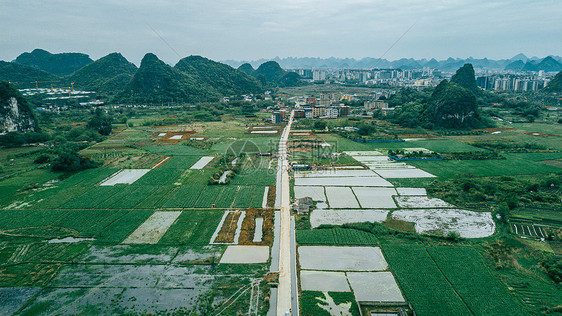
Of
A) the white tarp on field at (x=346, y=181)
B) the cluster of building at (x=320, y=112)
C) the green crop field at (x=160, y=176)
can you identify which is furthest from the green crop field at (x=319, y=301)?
the cluster of building at (x=320, y=112)

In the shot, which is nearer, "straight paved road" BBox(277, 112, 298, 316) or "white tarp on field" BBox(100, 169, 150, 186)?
"straight paved road" BBox(277, 112, 298, 316)

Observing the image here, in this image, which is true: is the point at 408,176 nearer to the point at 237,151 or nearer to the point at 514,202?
the point at 514,202

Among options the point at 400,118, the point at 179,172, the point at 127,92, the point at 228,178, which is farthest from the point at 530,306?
the point at 127,92

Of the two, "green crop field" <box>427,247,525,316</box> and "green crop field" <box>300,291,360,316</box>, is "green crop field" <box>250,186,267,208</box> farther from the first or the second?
"green crop field" <box>427,247,525,316</box>

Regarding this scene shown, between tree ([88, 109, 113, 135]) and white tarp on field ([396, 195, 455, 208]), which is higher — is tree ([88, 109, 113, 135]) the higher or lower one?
the higher one

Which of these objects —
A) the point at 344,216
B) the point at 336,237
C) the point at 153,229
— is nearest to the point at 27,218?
the point at 153,229

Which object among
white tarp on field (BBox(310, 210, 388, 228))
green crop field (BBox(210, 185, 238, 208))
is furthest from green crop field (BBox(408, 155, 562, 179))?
green crop field (BBox(210, 185, 238, 208))

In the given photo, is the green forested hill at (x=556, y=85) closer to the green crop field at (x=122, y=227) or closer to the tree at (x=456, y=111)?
the tree at (x=456, y=111)

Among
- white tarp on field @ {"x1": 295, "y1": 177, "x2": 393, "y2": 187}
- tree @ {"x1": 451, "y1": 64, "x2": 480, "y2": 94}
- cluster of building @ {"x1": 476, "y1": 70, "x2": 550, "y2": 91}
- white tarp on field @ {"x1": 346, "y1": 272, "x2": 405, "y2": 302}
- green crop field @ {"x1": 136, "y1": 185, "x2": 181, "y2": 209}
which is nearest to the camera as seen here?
white tarp on field @ {"x1": 346, "y1": 272, "x2": 405, "y2": 302}
